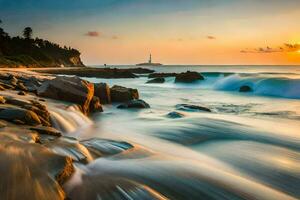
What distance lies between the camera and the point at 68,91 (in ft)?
38.5

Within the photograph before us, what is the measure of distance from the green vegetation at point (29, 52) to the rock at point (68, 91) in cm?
4149

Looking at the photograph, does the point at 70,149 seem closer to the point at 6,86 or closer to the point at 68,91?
the point at 68,91

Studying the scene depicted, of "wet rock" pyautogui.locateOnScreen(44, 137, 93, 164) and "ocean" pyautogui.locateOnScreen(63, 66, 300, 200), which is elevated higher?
"wet rock" pyautogui.locateOnScreen(44, 137, 93, 164)

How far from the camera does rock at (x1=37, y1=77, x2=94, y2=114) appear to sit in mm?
11672

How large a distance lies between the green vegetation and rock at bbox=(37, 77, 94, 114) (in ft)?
136

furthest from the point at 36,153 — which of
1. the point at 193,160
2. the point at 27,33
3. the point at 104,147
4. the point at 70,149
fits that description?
the point at 27,33

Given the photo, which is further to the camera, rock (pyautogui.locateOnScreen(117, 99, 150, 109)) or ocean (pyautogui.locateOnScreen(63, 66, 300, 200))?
rock (pyautogui.locateOnScreen(117, 99, 150, 109))

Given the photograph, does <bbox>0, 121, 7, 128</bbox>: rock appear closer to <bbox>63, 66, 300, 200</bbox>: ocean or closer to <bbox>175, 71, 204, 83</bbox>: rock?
<bbox>63, 66, 300, 200</bbox>: ocean

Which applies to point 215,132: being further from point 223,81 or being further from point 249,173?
point 223,81

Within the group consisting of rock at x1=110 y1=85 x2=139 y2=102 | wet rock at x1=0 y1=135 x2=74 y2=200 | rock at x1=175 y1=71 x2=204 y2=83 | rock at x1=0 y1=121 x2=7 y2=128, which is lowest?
rock at x1=175 y1=71 x2=204 y2=83

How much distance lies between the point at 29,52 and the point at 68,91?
7728cm

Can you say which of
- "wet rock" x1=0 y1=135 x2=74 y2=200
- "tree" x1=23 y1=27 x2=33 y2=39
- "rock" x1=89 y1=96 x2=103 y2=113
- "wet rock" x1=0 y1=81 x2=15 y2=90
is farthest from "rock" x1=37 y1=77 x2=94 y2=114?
"tree" x1=23 y1=27 x2=33 y2=39

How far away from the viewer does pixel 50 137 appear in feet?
20.2

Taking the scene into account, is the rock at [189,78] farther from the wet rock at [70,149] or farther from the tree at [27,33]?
the tree at [27,33]
